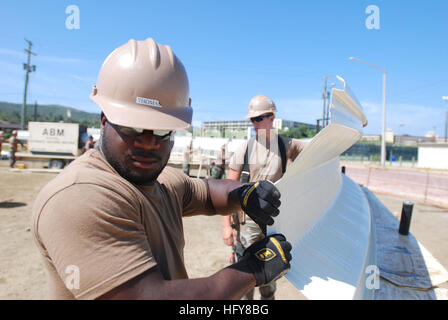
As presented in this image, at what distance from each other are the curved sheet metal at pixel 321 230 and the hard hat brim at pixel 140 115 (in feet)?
2.12

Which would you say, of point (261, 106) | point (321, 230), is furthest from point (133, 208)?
point (261, 106)

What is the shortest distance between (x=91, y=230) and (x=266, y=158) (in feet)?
8.11

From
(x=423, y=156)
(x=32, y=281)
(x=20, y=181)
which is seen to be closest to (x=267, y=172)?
(x=32, y=281)

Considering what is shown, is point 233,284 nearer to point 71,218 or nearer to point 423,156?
point 71,218

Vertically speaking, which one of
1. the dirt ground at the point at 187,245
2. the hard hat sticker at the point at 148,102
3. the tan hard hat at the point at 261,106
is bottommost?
the dirt ground at the point at 187,245

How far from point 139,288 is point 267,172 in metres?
2.36

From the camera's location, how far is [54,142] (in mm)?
14875

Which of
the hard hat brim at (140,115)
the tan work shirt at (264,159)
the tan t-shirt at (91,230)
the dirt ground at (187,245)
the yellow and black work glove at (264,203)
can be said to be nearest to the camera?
the tan t-shirt at (91,230)

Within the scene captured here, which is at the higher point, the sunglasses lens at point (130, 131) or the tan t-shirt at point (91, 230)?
the sunglasses lens at point (130, 131)

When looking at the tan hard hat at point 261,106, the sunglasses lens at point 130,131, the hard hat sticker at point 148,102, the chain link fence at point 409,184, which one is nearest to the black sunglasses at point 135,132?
the sunglasses lens at point 130,131

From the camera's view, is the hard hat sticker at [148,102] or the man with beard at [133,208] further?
the hard hat sticker at [148,102]

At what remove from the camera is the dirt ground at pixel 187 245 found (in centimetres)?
372

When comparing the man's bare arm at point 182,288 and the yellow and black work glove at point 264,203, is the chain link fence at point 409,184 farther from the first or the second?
the man's bare arm at point 182,288

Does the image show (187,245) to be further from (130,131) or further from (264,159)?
(130,131)
